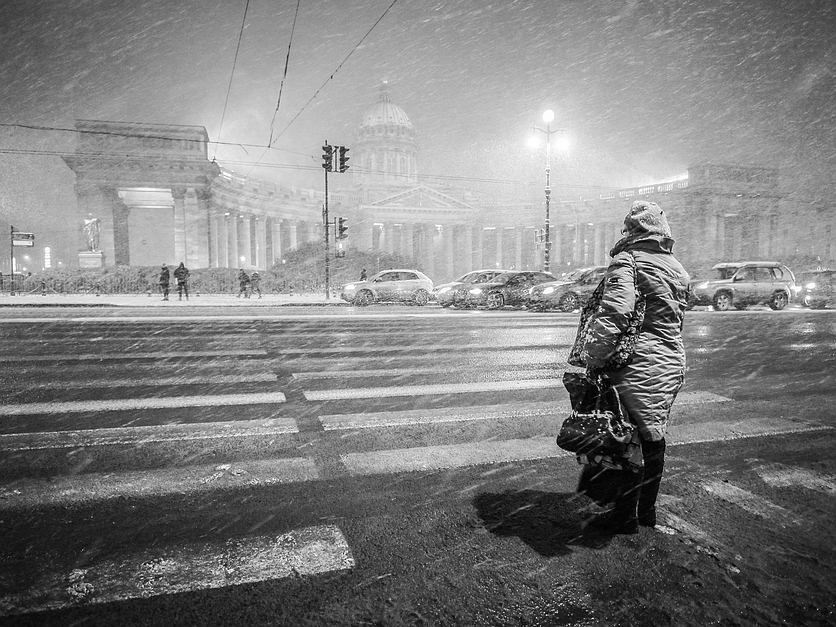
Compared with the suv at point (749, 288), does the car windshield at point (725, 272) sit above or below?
above

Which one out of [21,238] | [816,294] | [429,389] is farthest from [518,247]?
[429,389]

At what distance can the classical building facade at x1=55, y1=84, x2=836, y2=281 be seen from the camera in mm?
52875

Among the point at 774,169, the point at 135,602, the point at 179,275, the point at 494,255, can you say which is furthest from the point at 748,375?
the point at 494,255

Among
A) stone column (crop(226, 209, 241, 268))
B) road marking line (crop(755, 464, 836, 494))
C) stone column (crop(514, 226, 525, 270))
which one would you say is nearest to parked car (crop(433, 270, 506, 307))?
road marking line (crop(755, 464, 836, 494))

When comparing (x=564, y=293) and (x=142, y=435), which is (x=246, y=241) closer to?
(x=564, y=293)

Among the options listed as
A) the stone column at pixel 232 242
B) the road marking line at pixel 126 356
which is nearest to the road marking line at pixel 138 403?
the road marking line at pixel 126 356

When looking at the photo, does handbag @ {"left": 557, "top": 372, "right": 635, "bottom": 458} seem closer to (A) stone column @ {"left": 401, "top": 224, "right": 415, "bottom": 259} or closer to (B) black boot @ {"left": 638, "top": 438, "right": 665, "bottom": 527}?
(B) black boot @ {"left": 638, "top": 438, "right": 665, "bottom": 527}

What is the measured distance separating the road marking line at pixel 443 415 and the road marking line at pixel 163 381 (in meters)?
2.28

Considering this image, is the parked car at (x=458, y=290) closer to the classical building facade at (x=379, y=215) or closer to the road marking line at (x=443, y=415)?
the road marking line at (x=443, y=415)

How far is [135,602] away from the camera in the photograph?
247 cm

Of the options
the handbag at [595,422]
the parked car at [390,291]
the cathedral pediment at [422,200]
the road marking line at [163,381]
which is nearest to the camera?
the handbag at [595,422]

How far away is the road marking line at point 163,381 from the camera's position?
689 centimetres

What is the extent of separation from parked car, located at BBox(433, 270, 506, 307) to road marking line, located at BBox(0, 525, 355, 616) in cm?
2116

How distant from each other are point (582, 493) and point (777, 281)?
22.4 m
